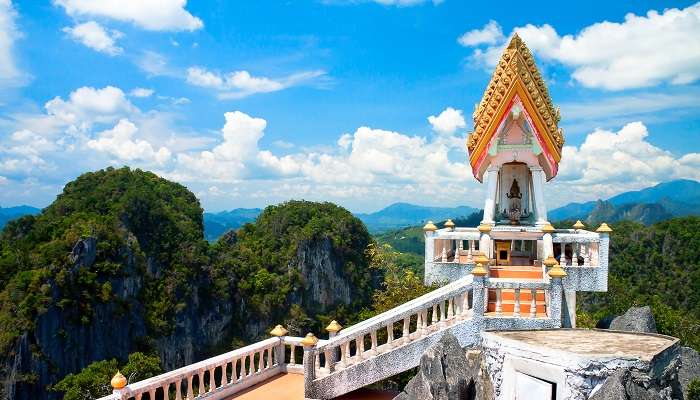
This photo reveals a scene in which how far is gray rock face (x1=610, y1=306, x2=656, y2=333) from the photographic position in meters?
14.1

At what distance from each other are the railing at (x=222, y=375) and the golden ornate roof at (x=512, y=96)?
6581 millimetres

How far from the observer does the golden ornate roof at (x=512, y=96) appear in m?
13.6

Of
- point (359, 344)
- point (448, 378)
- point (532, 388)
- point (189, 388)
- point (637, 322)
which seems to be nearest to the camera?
point (532, 388)

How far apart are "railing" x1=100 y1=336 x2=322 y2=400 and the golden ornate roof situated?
6.58 meters

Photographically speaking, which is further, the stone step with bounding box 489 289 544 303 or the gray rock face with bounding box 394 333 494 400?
the stone step with bounding box 489 289 544 303

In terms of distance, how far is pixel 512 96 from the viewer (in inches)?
534

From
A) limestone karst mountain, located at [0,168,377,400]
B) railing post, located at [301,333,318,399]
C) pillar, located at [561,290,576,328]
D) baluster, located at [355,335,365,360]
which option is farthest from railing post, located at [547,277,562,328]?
limestone karst mountain, located at [0,168,377,400]

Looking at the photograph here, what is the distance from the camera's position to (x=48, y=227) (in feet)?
150

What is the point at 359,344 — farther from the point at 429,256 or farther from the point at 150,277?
the point at 150,277

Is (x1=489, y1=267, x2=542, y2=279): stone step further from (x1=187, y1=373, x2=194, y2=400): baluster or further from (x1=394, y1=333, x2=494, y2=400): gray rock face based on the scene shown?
(x1=187, y1=373, x2=194, y2=400): baluster

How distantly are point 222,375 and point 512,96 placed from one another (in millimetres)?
8768

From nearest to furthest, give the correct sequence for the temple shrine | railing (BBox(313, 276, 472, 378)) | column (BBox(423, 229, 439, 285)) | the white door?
the white door < the temple shrine < railing (BBox(313, 276, 472, 378)) < column (BBox(423, 229, 439, 285))

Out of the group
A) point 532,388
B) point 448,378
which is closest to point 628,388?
point 532,388

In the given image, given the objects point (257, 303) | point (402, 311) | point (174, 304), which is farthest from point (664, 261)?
point (402, 311)
